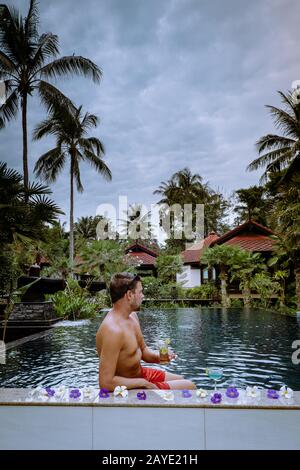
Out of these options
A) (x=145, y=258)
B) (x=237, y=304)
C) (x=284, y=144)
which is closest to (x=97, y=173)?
(x=145, y=258)

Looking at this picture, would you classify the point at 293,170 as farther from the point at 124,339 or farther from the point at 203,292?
the point at 124,339

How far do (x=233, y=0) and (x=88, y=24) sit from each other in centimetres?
482

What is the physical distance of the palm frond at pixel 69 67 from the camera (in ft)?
53.9

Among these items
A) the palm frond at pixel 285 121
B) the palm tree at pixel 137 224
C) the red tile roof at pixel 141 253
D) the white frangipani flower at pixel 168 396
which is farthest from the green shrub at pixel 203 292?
the palm tree at pixel 137 224

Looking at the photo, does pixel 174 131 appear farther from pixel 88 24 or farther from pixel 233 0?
pixel 233 0

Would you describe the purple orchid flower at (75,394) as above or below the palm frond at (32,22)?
below

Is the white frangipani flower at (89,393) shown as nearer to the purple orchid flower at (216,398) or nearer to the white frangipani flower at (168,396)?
the white frangipani flower at (168,396)

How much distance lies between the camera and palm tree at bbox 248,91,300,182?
59.1 ft

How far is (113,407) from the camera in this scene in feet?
8.93

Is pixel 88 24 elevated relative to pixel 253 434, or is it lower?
elevated

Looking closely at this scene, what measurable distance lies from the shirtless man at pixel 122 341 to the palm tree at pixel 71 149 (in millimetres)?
18495

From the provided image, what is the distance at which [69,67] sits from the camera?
655 inches

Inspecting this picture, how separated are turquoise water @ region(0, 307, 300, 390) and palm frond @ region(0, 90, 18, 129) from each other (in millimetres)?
10002

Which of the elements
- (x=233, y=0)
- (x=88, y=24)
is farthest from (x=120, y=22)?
(x=233, y=0)
